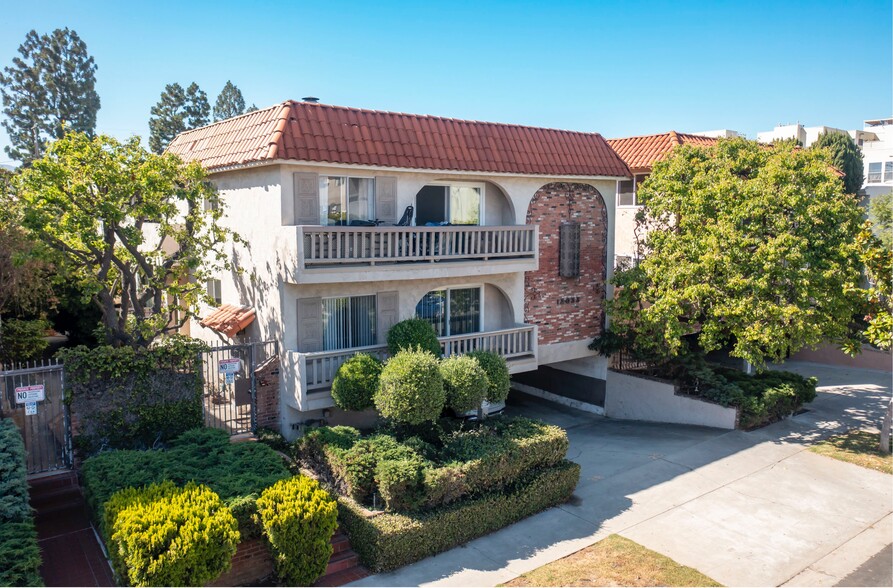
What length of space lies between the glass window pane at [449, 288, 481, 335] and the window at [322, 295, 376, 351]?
266 cm

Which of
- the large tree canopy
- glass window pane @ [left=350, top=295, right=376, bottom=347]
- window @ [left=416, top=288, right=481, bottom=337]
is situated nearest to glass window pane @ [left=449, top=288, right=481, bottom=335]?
window @ [left=416, top=288, right=481, bottom=337]

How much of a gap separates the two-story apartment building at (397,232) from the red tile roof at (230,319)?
0.05m

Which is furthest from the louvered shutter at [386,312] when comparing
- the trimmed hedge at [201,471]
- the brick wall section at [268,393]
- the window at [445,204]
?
the trimmed hedge at [201,471]

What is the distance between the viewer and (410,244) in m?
14.6

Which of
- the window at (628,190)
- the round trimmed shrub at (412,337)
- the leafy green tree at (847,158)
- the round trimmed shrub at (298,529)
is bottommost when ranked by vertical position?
the round trimmed shrub at (298,529)

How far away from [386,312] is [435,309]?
189cm

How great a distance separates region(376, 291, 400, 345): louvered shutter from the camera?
15055 millimetres

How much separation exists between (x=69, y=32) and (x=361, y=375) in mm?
43248

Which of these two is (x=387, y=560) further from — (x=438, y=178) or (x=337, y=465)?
(x=438, y=178)

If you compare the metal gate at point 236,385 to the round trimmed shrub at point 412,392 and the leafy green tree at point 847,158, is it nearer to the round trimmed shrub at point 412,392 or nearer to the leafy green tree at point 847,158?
the round trimmed shrub at point 412,392

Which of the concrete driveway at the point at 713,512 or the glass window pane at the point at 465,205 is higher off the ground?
the glass window pane at the point at 465,205

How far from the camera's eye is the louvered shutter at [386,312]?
1505 centimetres

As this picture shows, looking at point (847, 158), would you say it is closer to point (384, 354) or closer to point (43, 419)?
point (384, 354)

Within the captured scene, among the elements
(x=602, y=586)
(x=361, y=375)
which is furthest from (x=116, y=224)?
(x=602, y=586)
